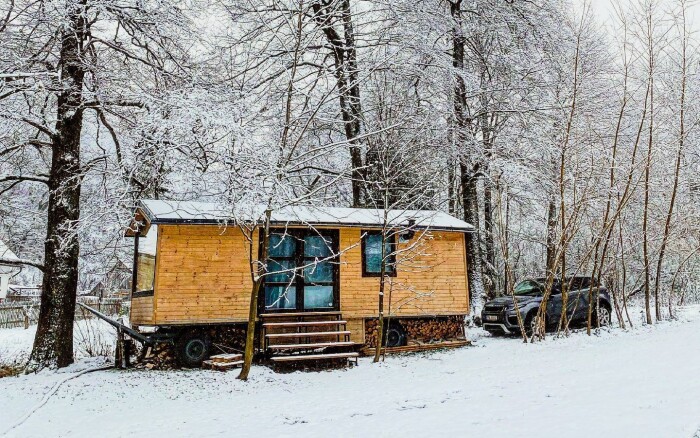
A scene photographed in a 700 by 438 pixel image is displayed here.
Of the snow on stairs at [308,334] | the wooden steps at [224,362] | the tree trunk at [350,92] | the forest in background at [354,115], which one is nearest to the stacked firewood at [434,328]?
the snow on stairs at [308,334]

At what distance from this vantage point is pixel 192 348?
31.4 ft

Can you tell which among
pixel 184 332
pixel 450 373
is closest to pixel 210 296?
pixel 184 332

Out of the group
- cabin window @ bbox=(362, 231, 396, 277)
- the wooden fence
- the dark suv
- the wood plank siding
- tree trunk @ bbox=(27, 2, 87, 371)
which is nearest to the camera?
tree trunk @ bbox=(27, 2, 87, 371)

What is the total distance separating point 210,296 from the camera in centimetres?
962

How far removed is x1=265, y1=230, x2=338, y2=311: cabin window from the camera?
1038cm

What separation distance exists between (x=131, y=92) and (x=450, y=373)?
6772mm

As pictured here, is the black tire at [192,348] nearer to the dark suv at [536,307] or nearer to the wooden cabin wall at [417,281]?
the wooden cabin wall at [417,281]

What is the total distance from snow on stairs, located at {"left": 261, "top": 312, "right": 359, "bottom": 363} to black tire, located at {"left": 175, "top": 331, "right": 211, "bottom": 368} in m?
1.05

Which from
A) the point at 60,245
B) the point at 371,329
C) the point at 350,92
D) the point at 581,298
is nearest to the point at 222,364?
the point at 60,245

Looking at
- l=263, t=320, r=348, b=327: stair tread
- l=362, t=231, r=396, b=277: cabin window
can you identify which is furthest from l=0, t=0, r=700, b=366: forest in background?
l=263, t=320, r=348, b=327: stair tread

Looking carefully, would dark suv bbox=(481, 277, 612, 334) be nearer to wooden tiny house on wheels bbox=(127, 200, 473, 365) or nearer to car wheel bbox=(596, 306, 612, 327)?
car wheel bbox=(596, 306, 612, 327)

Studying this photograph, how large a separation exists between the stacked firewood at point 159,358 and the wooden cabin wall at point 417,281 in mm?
3170

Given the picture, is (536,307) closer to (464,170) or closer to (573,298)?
(573,298)

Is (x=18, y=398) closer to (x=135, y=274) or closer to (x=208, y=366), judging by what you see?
(x=208, y=366)
